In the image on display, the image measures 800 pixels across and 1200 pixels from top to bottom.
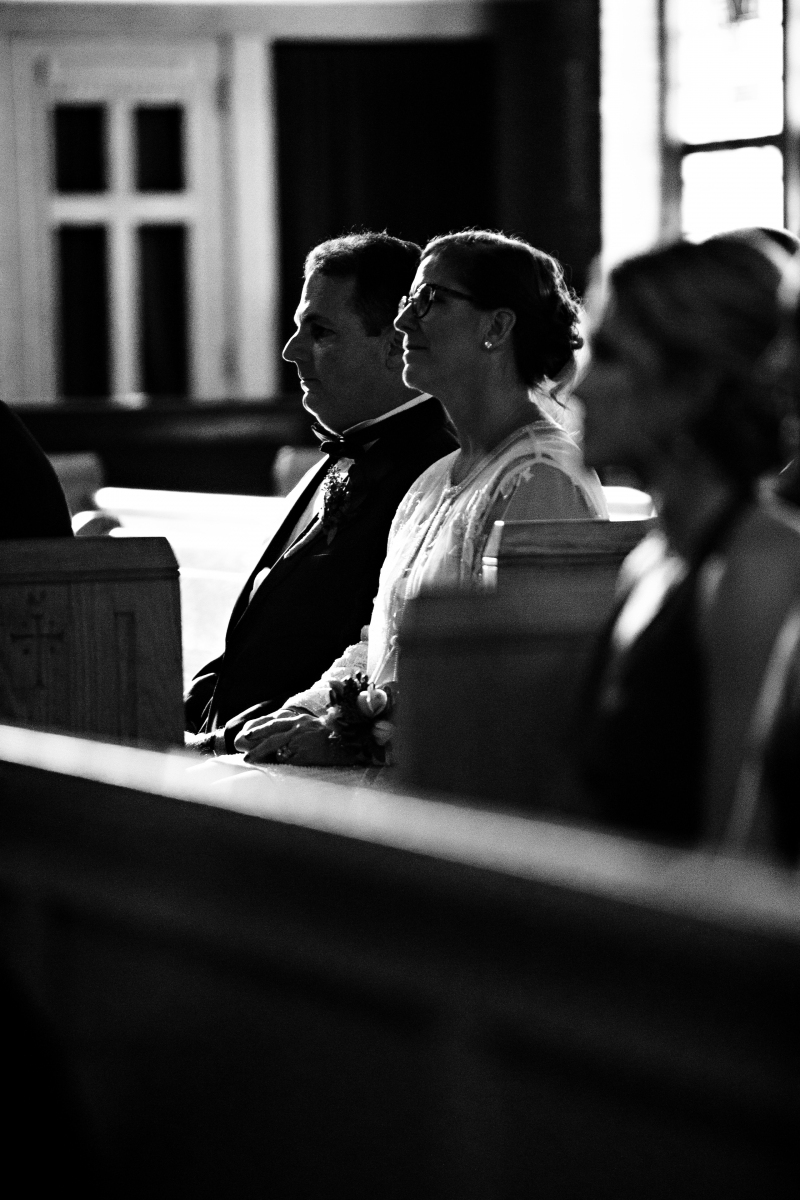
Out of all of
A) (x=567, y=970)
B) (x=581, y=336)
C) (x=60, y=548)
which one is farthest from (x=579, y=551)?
(x=567, y=970)

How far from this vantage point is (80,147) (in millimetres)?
9664

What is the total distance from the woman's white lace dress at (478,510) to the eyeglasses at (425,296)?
237 millimetres

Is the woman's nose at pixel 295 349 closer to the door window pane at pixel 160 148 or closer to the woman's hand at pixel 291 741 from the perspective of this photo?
the woman's hand at pixel 291 741

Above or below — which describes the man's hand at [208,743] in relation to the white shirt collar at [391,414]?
below

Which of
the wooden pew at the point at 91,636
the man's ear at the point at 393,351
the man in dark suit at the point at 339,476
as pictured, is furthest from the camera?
the man's ear at the point at 393,351

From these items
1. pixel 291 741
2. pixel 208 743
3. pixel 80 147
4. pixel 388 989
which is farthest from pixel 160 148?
pixel 388 989

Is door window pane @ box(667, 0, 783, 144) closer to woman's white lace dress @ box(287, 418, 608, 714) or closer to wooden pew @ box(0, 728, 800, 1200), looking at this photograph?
woman's white lace dress @ box(287, 418, 608, 714)

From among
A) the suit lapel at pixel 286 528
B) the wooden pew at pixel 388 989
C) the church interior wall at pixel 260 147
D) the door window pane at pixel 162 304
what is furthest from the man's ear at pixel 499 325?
the door window pane at pixel 162 304

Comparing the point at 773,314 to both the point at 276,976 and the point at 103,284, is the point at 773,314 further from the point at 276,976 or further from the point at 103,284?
the point at 103,284

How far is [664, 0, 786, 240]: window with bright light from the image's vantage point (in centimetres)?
791

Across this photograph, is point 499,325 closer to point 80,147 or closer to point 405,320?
point 405,320

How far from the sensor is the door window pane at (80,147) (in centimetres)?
962

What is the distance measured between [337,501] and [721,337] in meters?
1.80

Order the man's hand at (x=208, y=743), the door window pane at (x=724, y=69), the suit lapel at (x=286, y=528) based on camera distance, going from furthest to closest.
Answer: the door window pane at (x=724, y=69)
the suit lapel at (x=286, y=528)
the man's hand at (x=208, y=743)
